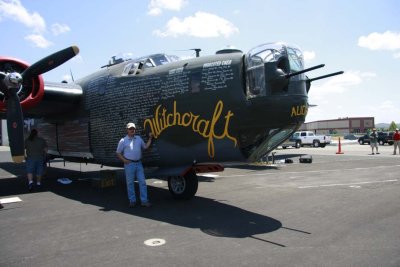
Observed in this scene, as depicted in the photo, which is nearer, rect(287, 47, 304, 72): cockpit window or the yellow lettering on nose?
rect(287, 47, 304, 72): cockpit window

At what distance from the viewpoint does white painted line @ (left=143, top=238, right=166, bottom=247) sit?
5.69 m

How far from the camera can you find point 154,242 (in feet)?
19.0

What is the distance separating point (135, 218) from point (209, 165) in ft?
7.86

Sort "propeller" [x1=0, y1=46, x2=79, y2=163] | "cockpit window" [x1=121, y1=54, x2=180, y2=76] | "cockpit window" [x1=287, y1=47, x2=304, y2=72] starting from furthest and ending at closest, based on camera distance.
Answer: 1. "cockpit window" [x1=121, y1=54, x2=180, y2=76]
2. "propeller" [x1=0, y1=46, x2=79, y2=163]
3. "cockpit window" [x1=287, y1=47, x2=304, y2=72]

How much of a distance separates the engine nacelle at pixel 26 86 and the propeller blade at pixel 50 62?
0.63m

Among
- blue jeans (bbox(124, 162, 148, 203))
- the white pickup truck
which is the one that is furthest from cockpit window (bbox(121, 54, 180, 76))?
the white pickup truck

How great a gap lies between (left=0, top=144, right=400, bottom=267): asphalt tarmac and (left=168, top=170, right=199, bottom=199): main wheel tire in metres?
0.28

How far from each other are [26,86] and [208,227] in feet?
25.1

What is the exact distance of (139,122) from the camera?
9617mm

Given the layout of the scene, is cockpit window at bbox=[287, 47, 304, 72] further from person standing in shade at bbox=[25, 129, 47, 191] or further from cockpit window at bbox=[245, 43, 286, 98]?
person standing in shade at bbox=[25, 129, 47, 191]

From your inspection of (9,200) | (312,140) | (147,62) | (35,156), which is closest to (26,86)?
(35,156)

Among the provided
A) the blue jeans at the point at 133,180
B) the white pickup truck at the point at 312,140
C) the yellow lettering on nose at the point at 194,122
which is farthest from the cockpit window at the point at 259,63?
the white pickup truck at the point at 312,140

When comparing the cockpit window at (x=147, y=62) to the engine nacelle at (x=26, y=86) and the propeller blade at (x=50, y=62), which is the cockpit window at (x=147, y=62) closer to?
the propeller blade at (x=50, y=62)

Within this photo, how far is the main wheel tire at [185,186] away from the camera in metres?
9.28
